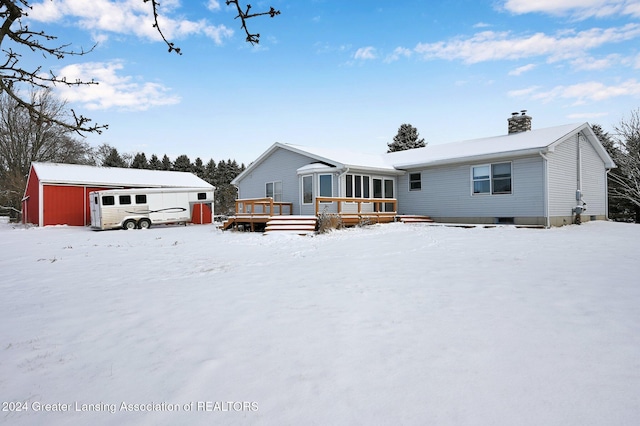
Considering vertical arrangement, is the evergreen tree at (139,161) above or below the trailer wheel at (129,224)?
above

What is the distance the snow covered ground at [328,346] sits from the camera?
7.28 ft

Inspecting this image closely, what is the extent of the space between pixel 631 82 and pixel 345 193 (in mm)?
15679

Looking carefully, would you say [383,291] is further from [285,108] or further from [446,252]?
[285,108]

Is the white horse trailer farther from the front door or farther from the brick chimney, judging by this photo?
the brick chimney

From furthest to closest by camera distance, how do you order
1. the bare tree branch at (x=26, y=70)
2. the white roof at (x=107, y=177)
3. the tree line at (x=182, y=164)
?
the tree line at (x=182, y=164) < the white roof at (x=107, y=177) < the bare tree branch at (x=26, y=70)

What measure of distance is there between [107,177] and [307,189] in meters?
16.3

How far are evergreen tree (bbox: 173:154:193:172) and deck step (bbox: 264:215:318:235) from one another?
1620 inches

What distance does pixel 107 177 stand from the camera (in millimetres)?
24750

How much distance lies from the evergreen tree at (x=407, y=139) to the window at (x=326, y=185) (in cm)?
2709

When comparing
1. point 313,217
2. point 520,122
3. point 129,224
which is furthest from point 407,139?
point 129,224

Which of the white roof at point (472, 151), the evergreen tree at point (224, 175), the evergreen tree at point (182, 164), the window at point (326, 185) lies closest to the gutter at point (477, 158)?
the white roof at point (472, 151)

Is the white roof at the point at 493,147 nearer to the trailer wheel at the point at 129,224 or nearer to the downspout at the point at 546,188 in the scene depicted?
the downspout at the point at 546,188

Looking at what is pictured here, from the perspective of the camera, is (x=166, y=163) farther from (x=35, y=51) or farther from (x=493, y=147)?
(x=35, y=51)

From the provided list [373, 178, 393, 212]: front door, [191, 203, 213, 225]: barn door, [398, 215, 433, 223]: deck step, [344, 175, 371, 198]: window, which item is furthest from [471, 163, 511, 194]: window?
[191, 203, 213, 225]: barn door
